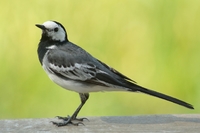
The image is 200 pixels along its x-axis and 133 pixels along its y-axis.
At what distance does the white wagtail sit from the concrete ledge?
0.16 metres

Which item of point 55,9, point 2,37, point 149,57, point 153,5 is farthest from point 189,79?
point 2,37

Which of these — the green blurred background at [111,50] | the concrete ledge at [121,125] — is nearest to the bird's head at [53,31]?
the concrete ledge at [121,125]

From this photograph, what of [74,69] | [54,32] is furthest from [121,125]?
[54,32]

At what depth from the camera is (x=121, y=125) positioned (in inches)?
140

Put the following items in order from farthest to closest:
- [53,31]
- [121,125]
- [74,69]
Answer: [53,31]
[74,69]
[121,125]

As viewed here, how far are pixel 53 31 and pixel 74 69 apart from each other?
34 centimetres

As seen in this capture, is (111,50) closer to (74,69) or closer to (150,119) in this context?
(74,69)

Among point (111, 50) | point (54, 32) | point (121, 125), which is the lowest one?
point (121, 125)

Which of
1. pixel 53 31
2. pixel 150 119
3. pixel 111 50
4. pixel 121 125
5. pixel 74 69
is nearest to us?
pixel 121 125

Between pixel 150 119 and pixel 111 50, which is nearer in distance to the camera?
pixel 150 119

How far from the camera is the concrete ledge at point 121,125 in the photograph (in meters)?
3.45

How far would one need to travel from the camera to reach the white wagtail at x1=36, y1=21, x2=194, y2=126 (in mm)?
3865

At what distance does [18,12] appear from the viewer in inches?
235

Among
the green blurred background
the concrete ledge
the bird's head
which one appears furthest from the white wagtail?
the green blurred background
